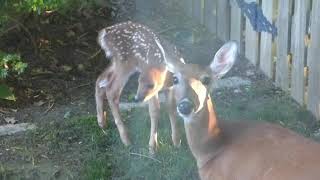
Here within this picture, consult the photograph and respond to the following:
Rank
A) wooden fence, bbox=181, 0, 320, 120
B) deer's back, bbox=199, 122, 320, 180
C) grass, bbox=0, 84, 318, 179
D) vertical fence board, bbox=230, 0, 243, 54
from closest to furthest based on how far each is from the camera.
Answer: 1. deer's back, bbox=199, 122, 320, 180
2. grass, bbox=0, 84, 318, 179
3. wooden fence, bbox=181, 0, 320, 120
4. vertical fence board, bbox=230, 0, 243, 54

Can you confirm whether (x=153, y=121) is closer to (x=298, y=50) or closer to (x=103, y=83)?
(x=103, y=83)

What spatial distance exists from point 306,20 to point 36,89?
2200mm

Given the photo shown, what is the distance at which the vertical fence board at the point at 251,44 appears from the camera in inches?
275

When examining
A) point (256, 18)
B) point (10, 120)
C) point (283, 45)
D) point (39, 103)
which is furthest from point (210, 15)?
point (10, 120)

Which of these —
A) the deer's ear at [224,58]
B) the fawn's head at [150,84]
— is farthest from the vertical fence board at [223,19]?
the deer's ear at [224,58]

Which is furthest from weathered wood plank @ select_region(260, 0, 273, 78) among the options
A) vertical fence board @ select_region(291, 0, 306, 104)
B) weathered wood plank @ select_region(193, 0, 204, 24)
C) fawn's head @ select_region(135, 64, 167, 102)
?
fawn's head @ select_region(135, 64, 167, 102)

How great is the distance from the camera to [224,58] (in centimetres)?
428

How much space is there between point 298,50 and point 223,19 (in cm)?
148

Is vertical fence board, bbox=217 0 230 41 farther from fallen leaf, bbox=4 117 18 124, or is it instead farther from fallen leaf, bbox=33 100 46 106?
fallen leaf, bbox=4 117 18 124

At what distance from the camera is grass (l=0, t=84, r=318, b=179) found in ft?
17.5

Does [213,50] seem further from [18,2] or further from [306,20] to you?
[18,2]

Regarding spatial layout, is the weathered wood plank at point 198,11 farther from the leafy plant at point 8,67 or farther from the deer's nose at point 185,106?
the deer's nose at point 185,106

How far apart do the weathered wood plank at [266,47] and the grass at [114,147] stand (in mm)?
414

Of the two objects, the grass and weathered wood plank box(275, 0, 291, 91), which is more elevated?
weathered wood plank box(275, 0, 291, 91)
